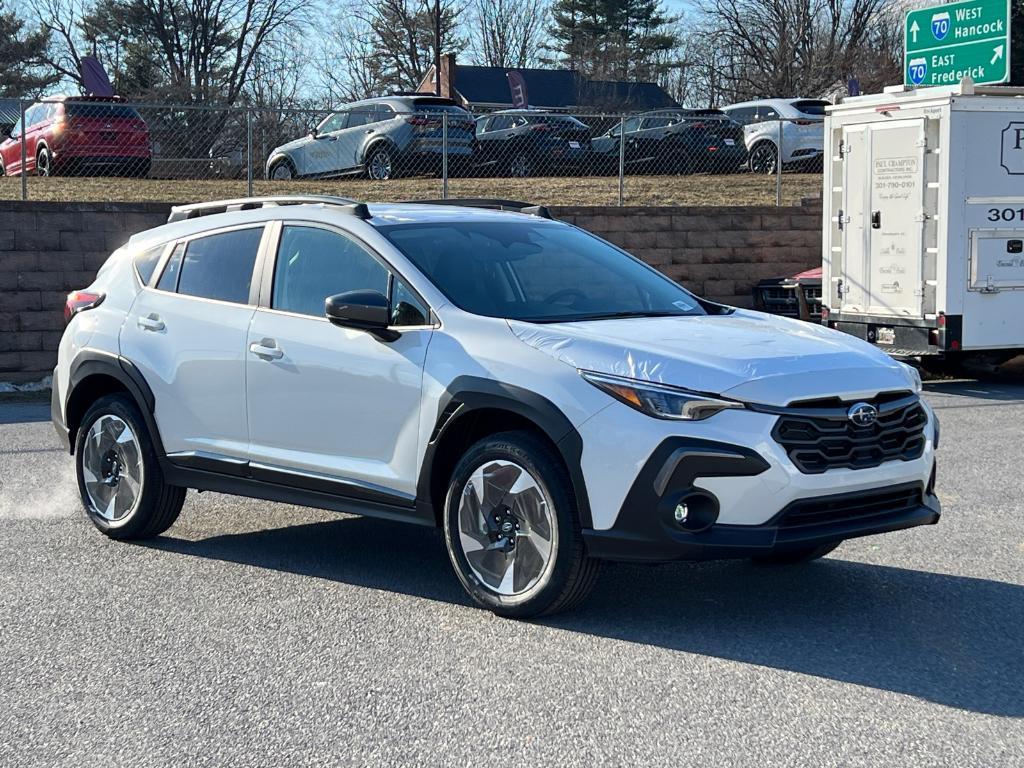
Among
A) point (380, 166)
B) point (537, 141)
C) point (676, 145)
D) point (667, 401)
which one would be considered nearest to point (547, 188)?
point (537, 141)

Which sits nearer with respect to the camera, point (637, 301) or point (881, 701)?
point (881, 701)

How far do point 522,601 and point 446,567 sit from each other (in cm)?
119

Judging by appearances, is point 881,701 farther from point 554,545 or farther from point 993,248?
point 993,248

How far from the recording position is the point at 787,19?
55.9m

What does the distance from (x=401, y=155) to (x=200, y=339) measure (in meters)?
13.3

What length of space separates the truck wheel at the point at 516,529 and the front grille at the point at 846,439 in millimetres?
877

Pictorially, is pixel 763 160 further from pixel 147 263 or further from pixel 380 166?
pixel 147 263

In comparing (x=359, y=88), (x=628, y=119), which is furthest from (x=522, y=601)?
(x=359, y=88)

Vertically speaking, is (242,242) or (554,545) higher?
(242,242)

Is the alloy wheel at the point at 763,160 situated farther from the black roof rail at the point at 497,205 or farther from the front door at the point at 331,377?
the front door at the point at 331,377

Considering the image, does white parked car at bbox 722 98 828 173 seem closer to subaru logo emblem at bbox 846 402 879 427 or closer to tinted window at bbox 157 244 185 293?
tinted window at bbox 157 244 185 293

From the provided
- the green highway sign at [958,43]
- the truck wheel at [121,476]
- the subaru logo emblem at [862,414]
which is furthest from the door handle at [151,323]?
the green highway sign at [958,43]

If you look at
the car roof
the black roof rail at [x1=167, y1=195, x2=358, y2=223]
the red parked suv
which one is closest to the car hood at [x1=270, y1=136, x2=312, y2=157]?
the red parked suv

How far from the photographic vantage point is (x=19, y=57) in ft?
184
